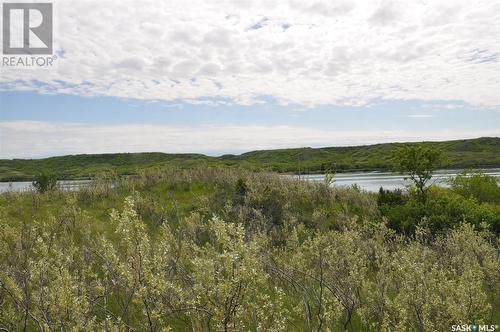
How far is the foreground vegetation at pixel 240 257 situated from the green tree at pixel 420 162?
114 centimetres

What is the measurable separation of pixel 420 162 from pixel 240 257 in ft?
83.8

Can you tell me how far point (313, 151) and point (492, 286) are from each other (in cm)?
13705

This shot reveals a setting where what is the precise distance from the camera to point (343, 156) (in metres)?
137

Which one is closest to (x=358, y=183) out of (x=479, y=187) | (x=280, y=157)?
(x=479, y=187)

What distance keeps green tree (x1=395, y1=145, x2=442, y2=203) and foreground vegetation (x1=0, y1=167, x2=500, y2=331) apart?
114 cm

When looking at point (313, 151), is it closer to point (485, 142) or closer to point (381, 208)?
point (485, 142)

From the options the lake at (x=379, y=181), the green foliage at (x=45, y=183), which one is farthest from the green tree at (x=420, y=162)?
the green foliage at (x=45, y=183)

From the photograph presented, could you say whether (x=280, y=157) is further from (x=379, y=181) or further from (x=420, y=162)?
(x=420, y=162)

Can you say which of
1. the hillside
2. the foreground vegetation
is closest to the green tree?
the foreground vegetation

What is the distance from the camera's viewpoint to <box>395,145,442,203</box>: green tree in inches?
1075

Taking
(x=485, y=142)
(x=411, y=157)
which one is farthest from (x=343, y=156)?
(x=411, y=157)

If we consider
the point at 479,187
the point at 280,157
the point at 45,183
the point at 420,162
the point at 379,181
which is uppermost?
the point at 280,157

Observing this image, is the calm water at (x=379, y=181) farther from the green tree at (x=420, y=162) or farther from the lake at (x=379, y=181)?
the green tree at (x=420, y=162)

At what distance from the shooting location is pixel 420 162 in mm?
27328
